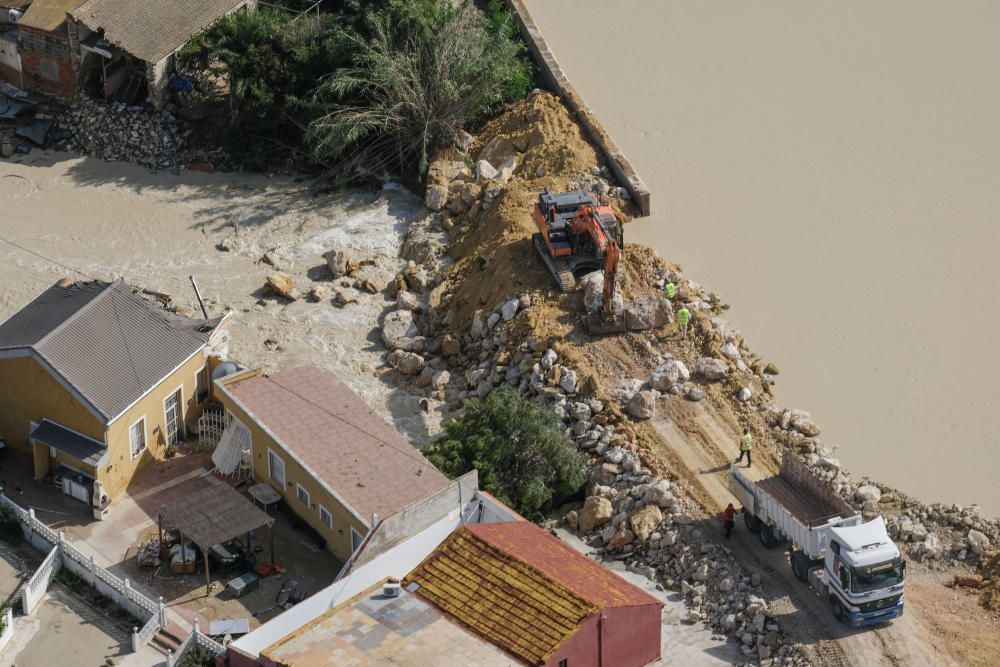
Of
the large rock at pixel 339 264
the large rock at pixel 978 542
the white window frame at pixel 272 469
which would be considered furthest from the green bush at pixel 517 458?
the large rock at pixel 339 264

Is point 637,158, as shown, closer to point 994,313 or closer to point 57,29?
point 994,313

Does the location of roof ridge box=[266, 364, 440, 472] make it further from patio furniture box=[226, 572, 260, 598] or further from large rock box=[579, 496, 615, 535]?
patio furniture box=[226, 572, 260, 598]

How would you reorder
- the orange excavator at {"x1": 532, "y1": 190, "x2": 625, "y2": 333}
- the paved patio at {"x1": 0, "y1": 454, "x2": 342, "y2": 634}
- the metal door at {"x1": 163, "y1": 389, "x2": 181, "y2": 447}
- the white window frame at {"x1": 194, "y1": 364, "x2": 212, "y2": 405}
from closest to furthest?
1. the paved patio at {"x1": 0, "y1": 454, "x2": 342, "y2": 634}
2. the metal door at {"x1": 163, "y1": 389, "x2": 181, "y2": 447}
3. the white window frame at {"x1": 194, "y1": 364, "x2": 212, "y2": 405}
4. the orange excavator at {"x1": 532, "y1": 190, "x2": 625, "y2": 333}

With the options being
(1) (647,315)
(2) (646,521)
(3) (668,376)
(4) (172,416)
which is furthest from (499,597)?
(1) (647,315)

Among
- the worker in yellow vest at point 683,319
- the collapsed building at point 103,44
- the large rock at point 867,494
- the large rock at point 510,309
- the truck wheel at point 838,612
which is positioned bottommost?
the truck wheel at point 838,612

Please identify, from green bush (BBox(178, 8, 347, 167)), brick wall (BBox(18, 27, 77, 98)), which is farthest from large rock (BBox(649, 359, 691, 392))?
brick wall (BBox(18, 27, 77, 98))

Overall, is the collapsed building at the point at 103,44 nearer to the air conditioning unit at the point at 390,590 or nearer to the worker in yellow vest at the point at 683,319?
the worker in yellow vest at the point at 683,319
